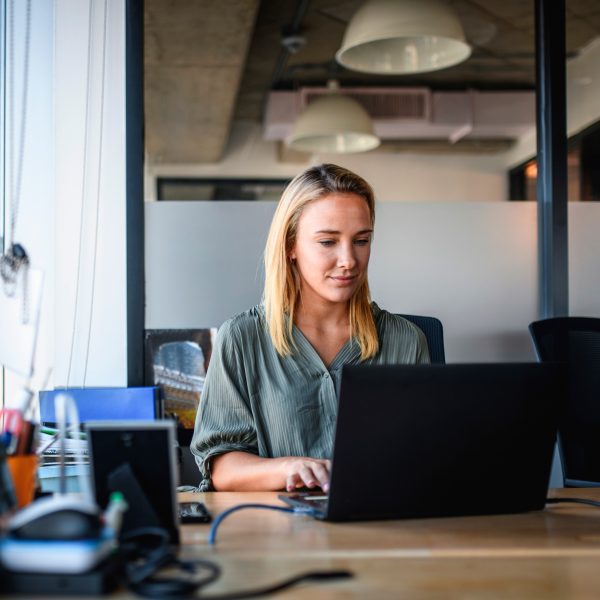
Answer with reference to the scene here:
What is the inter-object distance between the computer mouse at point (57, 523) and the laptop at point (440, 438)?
0.41 metres

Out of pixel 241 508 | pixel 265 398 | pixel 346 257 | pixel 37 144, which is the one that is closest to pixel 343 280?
pixel 346 257

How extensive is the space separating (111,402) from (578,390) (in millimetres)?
1438

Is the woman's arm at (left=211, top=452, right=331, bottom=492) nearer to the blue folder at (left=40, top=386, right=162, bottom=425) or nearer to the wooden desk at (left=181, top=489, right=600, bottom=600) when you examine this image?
the wooden desk at (left=181, top=489, right=600, bottom=600)

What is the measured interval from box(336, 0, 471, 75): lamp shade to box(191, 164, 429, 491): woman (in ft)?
4.08

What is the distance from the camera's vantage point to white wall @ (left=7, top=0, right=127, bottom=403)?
276 cm

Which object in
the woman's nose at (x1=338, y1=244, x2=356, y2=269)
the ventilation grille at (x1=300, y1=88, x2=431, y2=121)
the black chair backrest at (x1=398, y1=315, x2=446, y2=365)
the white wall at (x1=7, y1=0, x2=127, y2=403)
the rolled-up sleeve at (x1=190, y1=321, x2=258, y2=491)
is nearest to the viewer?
the rolled-up sleeve at (x1=190, y1=321, x2=258, y2=491)

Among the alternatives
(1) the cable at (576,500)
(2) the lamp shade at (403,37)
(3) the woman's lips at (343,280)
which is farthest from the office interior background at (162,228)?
(1) the cable at (576,500)

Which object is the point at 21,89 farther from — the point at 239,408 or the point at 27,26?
the point at 239,408

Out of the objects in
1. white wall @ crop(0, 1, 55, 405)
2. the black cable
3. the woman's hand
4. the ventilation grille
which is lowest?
the black cable

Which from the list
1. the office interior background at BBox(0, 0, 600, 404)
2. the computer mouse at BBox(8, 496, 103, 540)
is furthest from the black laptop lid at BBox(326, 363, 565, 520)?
the office interior background at BBox(0, 0, 600, 404)

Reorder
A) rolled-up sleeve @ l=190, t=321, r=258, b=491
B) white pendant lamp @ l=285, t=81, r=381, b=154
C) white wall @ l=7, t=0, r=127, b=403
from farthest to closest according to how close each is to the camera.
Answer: white pendant lamp @ l=285, t=81, r=381, b=154 → white wall @ l=7, t=0, r=127, b=403 → rolled-up sleeve @ l=190, t=321, r=258, b=491

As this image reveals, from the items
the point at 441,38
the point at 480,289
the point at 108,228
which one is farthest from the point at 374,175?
the point at 108,228

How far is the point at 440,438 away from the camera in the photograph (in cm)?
126

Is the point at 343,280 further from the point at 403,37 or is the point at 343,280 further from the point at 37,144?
the point at 403,37
